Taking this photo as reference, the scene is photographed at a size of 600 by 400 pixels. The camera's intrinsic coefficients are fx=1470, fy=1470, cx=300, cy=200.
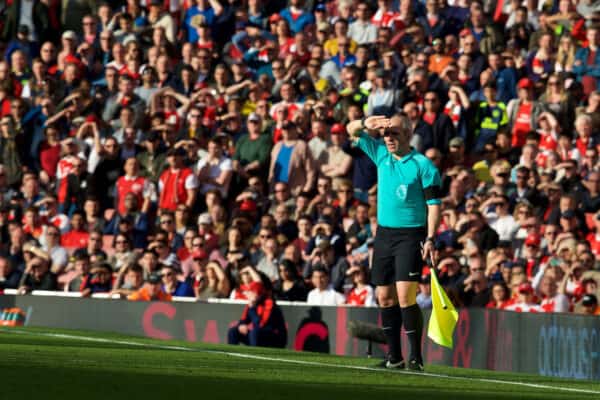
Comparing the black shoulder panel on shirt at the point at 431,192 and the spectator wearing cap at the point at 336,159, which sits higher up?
the spectator wearing cap at the point at 336,159

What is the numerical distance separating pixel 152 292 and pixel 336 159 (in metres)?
3.47

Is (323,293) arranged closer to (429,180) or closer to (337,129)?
(337,129)

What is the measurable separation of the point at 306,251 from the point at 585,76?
4.53 meters

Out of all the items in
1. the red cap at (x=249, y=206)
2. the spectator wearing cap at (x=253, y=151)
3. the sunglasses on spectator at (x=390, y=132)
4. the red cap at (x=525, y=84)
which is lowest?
the red cap at (x=249, y=206)

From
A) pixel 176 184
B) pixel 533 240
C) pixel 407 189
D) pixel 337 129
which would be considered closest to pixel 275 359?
pixel 407 189

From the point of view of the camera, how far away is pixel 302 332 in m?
16.4

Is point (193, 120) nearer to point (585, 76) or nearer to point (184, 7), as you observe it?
point (184, 7)

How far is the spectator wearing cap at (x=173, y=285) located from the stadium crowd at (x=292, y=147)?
0.04 m

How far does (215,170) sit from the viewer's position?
21.4 m

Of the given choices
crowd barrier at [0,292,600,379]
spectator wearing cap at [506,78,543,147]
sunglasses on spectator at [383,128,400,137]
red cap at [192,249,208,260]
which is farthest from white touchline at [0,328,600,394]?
spectator wearing cap at [506,78,543,147]

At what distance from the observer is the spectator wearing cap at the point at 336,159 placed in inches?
793

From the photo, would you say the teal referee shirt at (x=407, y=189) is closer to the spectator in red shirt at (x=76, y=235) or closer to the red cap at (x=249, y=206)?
the red cap at (x=249, y=206)

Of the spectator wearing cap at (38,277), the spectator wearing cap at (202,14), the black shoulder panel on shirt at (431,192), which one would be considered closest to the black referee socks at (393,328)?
the black shoulder panel on shirt at (431,192)

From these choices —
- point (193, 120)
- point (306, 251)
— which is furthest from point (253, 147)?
point (306, 251)
